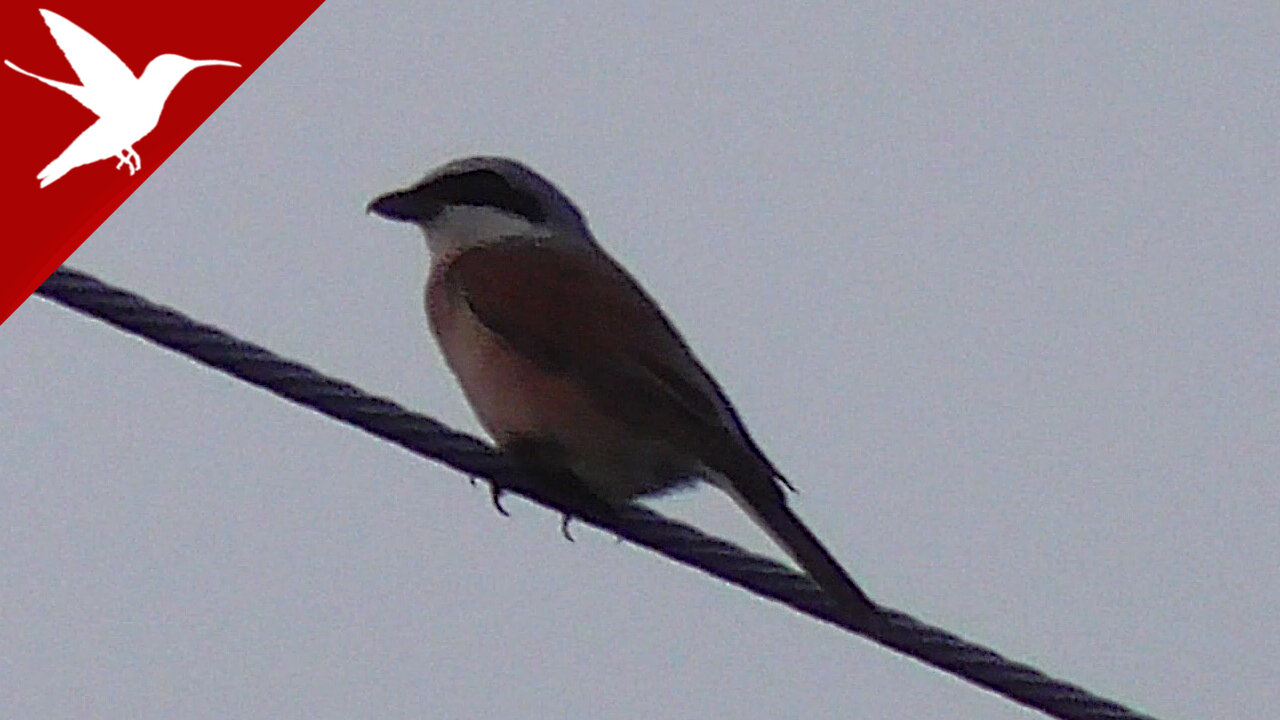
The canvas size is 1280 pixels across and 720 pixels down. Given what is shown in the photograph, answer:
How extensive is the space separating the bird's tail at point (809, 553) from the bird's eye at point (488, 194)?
1.38m

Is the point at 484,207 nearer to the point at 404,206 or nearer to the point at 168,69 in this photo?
the point at 404,206

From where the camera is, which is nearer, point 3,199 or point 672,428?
point 3,199

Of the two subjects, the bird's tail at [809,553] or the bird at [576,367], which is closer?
the bird's tail at [809,553]

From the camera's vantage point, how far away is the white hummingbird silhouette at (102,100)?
3713mm

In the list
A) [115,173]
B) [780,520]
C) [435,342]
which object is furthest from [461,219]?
[115,173]

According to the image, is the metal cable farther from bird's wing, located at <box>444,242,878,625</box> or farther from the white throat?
the white throat

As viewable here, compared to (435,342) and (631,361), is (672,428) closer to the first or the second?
(631,361)

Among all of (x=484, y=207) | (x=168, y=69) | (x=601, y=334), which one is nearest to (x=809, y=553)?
(x=601, y=334)

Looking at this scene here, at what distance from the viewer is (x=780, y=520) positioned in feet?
14.4

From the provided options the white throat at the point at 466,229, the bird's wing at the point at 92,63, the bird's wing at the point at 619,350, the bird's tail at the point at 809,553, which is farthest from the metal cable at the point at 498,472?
the white throat at the point at 466,229

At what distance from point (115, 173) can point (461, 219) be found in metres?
1.89

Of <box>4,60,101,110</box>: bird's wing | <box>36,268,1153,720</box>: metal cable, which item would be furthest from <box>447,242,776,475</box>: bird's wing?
<box>4,60,101,110</box>: bird's wing

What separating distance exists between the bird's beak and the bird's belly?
23.9 inches

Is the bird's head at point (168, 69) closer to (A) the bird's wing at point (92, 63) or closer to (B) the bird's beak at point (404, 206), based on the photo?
(A) the bird's wing at point (92, 63)
